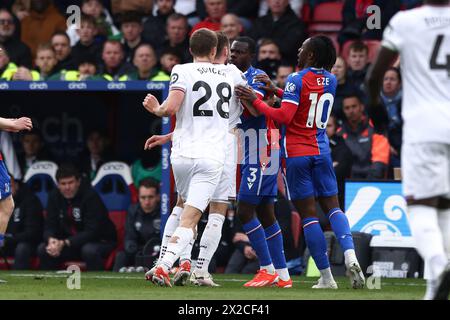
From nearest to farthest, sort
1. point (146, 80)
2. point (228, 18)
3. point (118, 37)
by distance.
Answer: point (146, 80) → point (228, 18) → point (118, 37)

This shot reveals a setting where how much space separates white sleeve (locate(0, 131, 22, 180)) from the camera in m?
16.4

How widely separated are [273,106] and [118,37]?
641cm

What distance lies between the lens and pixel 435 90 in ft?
26.6

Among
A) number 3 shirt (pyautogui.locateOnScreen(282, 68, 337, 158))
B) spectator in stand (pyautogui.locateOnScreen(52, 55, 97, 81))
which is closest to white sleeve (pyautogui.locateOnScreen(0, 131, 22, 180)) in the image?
spectator in stand (pyautogui.locateOnScreen(52, 55, 97, 81))

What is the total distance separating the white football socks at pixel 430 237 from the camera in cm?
792

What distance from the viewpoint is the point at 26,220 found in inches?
626

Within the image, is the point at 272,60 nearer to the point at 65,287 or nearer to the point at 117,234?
the point at 117,234

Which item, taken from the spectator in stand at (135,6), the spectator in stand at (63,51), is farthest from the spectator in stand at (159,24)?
the spectator in stand at (63,51)

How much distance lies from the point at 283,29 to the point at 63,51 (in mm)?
2962

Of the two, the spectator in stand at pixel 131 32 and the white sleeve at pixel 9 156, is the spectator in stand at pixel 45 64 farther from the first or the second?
the spectator in stand at pixel 131 32

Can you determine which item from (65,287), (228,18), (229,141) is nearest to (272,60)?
(228,18)

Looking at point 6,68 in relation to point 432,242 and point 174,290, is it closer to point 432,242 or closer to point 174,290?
point 174,290

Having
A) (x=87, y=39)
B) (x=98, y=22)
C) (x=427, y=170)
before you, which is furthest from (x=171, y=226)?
(x=98, y=22)
